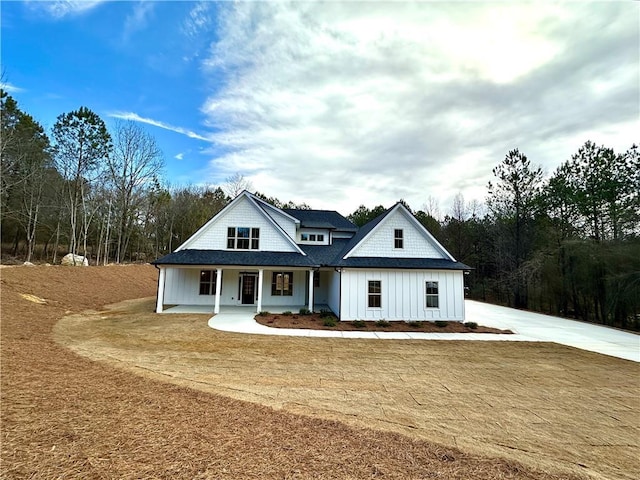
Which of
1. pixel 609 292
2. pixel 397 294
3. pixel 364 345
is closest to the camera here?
pixel 364 345

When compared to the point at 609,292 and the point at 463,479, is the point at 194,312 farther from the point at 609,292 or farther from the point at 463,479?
the point at 609,292

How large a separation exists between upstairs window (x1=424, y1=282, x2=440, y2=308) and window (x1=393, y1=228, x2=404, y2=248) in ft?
7.62

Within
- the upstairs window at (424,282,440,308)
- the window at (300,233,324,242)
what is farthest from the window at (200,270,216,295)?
the upstairs window at (424,282,440,308)

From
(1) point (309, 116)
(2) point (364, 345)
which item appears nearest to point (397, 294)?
(2) point (364, 345)

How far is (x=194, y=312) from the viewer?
49.0ft

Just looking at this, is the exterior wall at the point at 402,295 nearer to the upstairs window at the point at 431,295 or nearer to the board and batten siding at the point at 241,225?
the upstairs window at the point at 431,295

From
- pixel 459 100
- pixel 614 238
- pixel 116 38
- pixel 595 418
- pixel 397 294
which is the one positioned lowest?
pixel 595 418

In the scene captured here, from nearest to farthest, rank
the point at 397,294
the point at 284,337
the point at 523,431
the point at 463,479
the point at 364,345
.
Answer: the point at 463,479 → the point at 523,431 → the point at 364,345 → the point at 284,337 → the point at 397,294

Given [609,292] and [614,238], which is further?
[614,238]

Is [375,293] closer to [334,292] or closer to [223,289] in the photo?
[334,292]

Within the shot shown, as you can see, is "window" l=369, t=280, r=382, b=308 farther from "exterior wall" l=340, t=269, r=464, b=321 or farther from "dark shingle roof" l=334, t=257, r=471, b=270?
"dark shingle roof" l=334, t=257, r=471, b=270

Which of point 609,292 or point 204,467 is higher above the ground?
point 609,292

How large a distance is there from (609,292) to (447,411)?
1804 cm

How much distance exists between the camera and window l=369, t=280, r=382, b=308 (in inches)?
554
